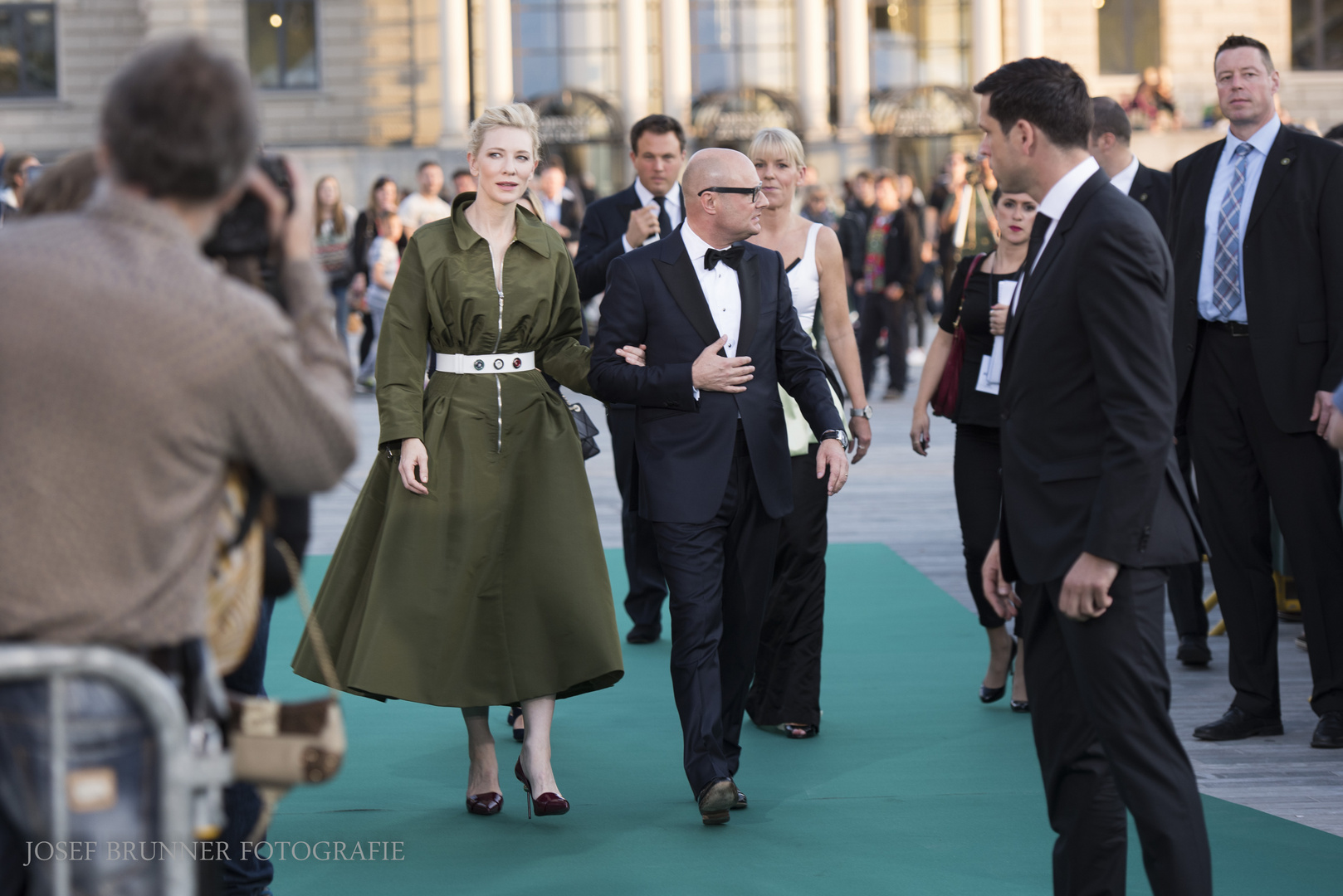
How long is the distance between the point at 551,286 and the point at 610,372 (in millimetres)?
372

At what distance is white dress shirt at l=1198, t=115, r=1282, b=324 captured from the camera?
541 cm

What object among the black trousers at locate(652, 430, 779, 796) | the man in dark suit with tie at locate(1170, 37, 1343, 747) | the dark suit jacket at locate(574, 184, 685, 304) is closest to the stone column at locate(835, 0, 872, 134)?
the dark suit jacket at locate(574, 184, 685, 304)

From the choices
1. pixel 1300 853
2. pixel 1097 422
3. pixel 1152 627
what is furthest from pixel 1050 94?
pixel 1300 853

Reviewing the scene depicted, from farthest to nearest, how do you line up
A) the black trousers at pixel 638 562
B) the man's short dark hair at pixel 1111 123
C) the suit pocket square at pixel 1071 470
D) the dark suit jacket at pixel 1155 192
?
1. the black trousers at pixel 638 562
2. the dark suit jacket at pixel 1155 192
3. the man's short dark hair at pixel 1111 123
4. the suit pocket square at pixel 1071 470

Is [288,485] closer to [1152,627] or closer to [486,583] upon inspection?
[1152,627]

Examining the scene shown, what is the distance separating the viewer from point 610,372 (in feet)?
15.6

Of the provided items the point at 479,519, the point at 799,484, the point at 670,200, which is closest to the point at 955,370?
the point at 799,484

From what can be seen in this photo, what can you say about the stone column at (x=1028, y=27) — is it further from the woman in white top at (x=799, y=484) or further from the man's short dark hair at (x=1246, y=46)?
the woman in white top at (x=799, y=484)

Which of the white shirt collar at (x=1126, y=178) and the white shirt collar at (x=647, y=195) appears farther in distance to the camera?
the white shirt collar at (x=647, y=195)

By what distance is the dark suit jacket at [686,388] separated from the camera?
4.74m

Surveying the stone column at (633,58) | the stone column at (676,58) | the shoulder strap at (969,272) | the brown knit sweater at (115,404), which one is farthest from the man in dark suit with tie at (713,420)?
the stone column at (676,58)

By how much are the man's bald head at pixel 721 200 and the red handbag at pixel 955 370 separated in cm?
128

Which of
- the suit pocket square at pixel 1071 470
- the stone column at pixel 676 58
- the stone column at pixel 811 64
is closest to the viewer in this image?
the suit pocket square at pixel 1071 470

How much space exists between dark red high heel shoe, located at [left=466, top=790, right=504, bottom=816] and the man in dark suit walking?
305cm
